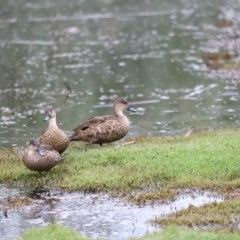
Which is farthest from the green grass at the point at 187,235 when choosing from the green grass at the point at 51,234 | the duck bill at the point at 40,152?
the duck bill at the point at 40,152

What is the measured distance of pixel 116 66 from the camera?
2847 cm

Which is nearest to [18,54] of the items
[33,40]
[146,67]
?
[33,40]

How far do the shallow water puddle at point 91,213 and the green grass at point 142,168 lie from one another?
43 centimetres

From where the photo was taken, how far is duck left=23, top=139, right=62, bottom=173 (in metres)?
12.2

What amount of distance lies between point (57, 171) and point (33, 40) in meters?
23.3

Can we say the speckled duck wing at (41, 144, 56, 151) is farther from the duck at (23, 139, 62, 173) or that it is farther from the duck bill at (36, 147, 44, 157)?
the duck bill at (36, 147, 44, 157)

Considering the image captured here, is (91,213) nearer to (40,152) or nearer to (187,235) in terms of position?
(187,235)

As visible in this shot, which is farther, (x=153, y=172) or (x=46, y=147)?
(x=46, y=147)

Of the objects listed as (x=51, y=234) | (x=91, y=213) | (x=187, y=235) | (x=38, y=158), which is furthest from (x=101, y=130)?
(x=187, y=235)

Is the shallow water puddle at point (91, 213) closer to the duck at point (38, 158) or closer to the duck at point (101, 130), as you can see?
the duck at point (38, 158)

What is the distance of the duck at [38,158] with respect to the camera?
12.2 m

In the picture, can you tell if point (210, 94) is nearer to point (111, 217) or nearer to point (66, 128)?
point (66, 128)

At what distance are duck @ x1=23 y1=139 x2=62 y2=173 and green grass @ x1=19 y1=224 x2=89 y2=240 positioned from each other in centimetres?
307

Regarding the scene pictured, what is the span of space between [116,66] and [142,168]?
16256mm
